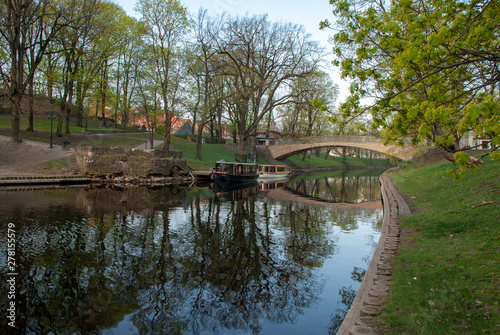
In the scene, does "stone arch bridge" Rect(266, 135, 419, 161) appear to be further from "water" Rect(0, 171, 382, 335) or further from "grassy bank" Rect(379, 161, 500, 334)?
"water" Rect(0, 171, 382, 335)

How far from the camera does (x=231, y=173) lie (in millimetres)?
31453

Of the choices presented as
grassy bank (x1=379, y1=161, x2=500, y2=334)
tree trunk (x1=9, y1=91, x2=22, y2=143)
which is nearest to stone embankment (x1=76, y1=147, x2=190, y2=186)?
tree trunk (x1=9, y1=91, x2=22, y2=143)

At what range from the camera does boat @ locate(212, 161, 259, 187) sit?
98.6 ft

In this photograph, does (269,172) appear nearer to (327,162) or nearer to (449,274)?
(449,274)

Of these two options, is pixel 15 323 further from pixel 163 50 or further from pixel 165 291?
pixel 163 50

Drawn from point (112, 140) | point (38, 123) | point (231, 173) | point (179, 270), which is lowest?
point (179, 270)

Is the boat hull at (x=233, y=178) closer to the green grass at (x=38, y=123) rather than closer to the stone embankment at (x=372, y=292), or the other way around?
the stone embankment at (x=372, y=292)

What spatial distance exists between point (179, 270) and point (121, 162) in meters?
23.1

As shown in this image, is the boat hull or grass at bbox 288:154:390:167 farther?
grass at bbox 288:154:390:167

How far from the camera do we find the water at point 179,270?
5.96 metres

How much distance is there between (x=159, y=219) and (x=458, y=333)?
38.5 feet

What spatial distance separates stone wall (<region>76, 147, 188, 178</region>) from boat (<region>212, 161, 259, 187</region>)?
15.5ft

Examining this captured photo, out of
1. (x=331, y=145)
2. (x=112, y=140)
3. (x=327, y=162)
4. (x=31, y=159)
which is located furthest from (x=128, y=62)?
(x=327, y=162)

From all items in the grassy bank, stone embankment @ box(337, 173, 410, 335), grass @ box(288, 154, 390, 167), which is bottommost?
stone embankment @ box(337, 173, 410, 335)
